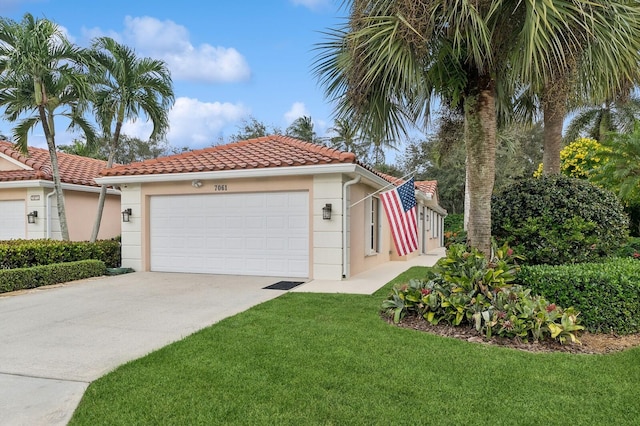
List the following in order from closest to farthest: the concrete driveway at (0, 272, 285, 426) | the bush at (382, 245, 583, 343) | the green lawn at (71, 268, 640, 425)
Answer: the green lawn at (71, 268, 640, 425) → the concrete driveway at (0, 272, 285, 426) → the bush at (382, 245, 583, 343)

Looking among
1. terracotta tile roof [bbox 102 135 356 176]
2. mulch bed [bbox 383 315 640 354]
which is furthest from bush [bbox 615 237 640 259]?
terracotta tile roof [bbox 102 135 356 176]

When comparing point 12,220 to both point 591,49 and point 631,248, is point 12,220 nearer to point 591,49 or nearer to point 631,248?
point 591,49

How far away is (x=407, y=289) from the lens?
663 centimetres

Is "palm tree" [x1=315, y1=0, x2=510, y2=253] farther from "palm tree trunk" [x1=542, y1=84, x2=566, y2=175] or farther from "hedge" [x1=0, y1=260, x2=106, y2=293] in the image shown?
"hedge" [x1=0, y1=260, x2=106, y2=293]

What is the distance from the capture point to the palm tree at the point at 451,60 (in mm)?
5562

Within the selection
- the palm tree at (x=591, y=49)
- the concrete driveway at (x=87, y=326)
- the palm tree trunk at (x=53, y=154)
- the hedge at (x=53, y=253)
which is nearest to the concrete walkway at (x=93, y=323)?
the concrete driveway at (x=87, y=326)

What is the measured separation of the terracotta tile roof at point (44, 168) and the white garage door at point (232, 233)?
14.4 feet

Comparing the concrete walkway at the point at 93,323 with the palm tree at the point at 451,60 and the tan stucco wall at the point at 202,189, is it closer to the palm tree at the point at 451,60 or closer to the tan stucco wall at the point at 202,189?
the tan stucco wall at the point at 202,189

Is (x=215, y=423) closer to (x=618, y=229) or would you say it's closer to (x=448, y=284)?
(x=448, y=284)

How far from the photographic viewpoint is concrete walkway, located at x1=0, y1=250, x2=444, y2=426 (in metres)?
3.92

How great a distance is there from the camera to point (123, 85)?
11.9 metres

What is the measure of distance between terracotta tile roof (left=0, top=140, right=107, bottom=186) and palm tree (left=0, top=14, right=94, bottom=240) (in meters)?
1.39

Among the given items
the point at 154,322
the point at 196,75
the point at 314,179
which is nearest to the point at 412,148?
the point at 196,75

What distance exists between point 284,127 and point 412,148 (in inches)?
454
